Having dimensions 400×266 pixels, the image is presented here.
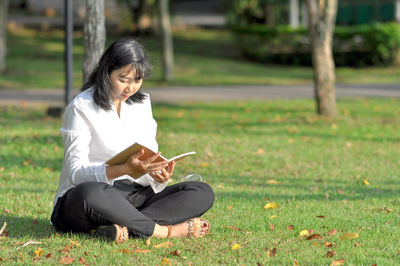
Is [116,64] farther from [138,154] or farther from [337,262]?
[337,262]

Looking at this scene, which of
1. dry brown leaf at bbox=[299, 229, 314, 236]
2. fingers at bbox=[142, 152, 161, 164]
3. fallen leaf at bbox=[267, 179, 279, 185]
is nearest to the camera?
fingers at bbox=[142, 152, 161, 164]

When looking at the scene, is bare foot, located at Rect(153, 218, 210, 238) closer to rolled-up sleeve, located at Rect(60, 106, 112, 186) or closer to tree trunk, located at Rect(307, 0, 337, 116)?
rolled-up sleeve, located at Rect(60, 106, 112, 186)

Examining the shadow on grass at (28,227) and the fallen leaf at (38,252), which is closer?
A: the fallen leaf at (38,252)

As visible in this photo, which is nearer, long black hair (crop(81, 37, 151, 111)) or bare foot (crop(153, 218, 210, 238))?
long black hair (crop(81, 37, 151, 111))

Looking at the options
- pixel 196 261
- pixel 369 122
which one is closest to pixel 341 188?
pixel 196 261

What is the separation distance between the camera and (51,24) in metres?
35.8

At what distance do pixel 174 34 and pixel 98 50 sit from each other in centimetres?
2421

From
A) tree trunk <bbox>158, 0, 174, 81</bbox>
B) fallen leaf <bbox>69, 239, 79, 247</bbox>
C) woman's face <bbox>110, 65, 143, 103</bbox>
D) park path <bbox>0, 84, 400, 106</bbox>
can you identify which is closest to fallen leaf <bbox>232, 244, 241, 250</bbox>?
fallen leaf <bbox>69, 239, 79, 247</bbox>

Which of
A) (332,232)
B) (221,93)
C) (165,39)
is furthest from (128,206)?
(165,39)

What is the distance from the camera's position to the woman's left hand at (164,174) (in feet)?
16.0

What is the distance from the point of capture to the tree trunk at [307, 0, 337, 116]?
40.1 feet

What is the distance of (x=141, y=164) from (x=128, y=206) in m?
0.39

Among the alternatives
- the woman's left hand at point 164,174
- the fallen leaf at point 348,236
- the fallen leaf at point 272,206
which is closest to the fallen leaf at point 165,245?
the woman's left hand at point 164,174

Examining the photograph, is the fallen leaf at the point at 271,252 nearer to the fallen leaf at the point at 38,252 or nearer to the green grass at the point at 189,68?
the fallen leaf at the point at 38,252
